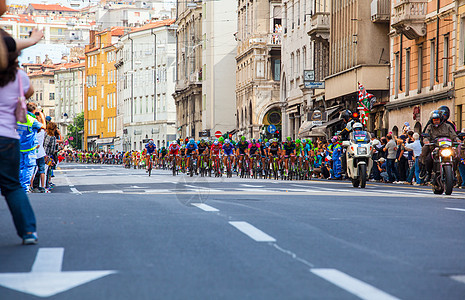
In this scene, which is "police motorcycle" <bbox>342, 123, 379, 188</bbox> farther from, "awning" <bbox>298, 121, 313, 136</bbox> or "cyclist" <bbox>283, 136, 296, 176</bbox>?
Answer: "awning" <bbox>298, 121, 313, 136</bbox>

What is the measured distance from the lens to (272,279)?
7.07 m

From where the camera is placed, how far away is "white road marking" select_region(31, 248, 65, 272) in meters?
7.40

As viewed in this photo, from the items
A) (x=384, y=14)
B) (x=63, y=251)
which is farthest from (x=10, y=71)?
(x=384, y=14)

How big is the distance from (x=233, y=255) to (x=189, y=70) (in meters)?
111

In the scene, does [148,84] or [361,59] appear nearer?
[361,59]

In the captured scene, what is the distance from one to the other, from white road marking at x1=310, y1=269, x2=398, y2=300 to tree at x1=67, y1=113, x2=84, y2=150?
178m

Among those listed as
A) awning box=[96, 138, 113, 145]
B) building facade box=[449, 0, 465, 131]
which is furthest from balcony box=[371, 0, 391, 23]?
awning box=[96, 138, 113, 145]

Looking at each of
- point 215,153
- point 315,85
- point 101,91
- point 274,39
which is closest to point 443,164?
point 215,153

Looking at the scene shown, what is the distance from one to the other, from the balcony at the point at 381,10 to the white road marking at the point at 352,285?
146 ft

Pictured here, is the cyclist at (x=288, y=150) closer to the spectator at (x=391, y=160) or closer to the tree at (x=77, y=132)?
the spectator at (x=391, y=160)

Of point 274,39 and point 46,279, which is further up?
point 274,39

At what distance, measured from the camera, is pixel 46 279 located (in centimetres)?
691

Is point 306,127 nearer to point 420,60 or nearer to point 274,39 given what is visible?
point 420,60

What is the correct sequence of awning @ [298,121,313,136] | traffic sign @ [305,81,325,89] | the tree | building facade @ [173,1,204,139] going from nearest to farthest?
1. traffic sign @ [305,81,325,89]
2. awning @ [298,121,313,136]
3. building facade @ [173,1,204,139]
4. the tree
